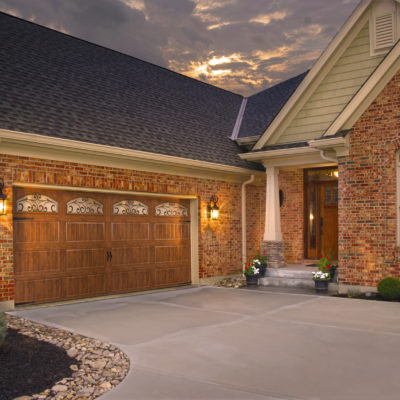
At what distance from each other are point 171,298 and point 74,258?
7.79 ft

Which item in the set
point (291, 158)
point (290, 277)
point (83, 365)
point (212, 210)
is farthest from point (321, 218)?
point (83, 365)

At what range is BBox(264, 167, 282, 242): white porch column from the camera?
13.2 m

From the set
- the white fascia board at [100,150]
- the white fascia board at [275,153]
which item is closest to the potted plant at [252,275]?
the white fascia board at [100,150]

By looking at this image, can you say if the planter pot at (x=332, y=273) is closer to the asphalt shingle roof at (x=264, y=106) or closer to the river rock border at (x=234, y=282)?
the river rock border at (x=234, y=282)

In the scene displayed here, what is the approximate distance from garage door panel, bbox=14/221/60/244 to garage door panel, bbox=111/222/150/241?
1.49 metres

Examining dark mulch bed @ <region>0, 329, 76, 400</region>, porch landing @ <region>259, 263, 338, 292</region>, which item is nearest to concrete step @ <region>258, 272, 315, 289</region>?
porch landing @ <region>259, 263, 338, 292</region>

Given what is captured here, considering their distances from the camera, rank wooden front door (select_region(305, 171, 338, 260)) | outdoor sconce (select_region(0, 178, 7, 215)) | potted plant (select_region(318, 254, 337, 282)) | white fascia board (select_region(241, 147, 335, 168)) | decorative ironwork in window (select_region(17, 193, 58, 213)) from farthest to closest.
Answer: wooden front door (select_region(305, 171, 338, 260)) < white fascia board (select_region(241, 147, 335, 168)) < potted plant (select_region(318, 254, 337, 282)) < decorative ironwork in window (select_region(17, 193, 58, 213)) < outdoor sconce (select_region(0, 178, 7, 215))

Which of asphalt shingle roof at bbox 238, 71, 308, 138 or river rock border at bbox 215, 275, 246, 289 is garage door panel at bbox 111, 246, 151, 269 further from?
asphalt shingle roof at bbox 238, 71, 308, 138

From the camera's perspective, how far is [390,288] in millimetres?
9773

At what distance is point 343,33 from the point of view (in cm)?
1202

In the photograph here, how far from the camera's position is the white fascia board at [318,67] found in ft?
38.7

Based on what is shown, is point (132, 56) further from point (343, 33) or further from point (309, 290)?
point (309, 290)

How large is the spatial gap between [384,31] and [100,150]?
775cm

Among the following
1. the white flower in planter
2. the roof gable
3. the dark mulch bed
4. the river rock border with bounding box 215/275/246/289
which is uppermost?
the roof gable
